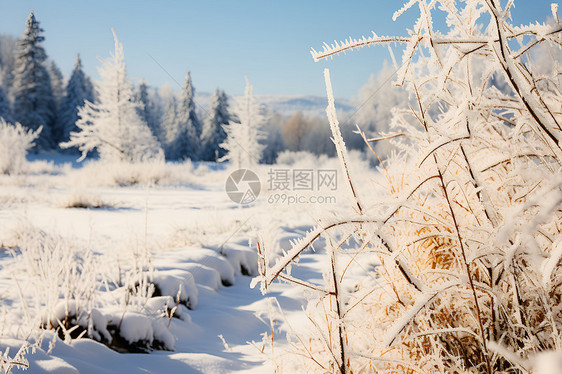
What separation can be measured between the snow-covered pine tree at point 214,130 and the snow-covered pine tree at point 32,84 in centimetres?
1510

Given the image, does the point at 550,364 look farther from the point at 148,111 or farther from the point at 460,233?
the point at 148,111

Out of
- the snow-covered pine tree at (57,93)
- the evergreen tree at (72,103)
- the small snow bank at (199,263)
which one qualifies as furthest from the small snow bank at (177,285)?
the snow-covered pine tree at (57,93)

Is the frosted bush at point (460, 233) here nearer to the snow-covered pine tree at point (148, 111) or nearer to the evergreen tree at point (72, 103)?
the evergreen tree at point (72, 103)

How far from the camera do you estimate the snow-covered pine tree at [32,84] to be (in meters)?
32.1

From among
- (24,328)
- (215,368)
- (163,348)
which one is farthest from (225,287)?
(24,328)

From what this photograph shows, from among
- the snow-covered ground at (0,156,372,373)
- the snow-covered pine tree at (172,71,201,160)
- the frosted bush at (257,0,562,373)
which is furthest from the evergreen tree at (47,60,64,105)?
the frosted bush at (257,0,562,373)

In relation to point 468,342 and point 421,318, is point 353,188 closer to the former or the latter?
point 421,318

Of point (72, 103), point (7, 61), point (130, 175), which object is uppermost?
point (7, 61)

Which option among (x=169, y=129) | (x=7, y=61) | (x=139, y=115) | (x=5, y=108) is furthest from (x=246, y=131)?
(x=7, y=61)

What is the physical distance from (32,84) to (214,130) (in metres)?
17.2

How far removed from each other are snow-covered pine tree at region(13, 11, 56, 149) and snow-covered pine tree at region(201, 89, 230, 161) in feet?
49.6

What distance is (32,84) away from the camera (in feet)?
105

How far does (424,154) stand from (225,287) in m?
3.26

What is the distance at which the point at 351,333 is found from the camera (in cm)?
154
